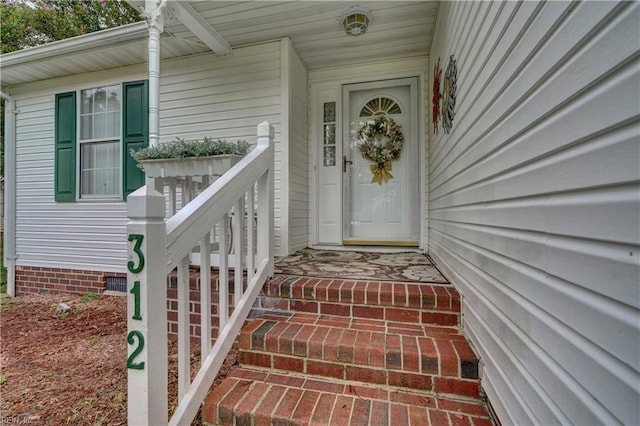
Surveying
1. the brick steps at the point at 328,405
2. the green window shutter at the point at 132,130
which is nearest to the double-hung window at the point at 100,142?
the green window shutter at the point at 132,130

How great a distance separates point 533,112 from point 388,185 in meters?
2.71

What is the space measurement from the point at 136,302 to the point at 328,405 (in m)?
0.88

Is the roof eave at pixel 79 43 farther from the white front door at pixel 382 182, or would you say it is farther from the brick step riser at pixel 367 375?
the brick step riser at pixel 367 375

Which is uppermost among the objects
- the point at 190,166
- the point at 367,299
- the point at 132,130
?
the point at 132,130

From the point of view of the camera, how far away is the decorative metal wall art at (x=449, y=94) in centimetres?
190

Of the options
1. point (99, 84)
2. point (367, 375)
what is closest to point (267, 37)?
point (99, 84)

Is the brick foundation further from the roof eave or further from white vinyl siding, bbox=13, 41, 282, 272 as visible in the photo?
the roof eave

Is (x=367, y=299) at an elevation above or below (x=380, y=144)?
below

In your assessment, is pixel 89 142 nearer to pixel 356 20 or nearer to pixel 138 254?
pixel 356 20

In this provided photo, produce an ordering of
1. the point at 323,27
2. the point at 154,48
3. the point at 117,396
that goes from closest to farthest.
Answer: the point at 117,396, the point at 154,48, the point at 323,27

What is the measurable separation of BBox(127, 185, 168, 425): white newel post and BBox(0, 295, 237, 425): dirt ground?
2.60 feet

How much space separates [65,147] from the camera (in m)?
4.08

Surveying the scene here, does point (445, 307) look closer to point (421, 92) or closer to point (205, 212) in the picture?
point (205, 212)

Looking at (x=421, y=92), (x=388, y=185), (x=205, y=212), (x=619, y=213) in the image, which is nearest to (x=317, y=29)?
(x=421, y=92)
